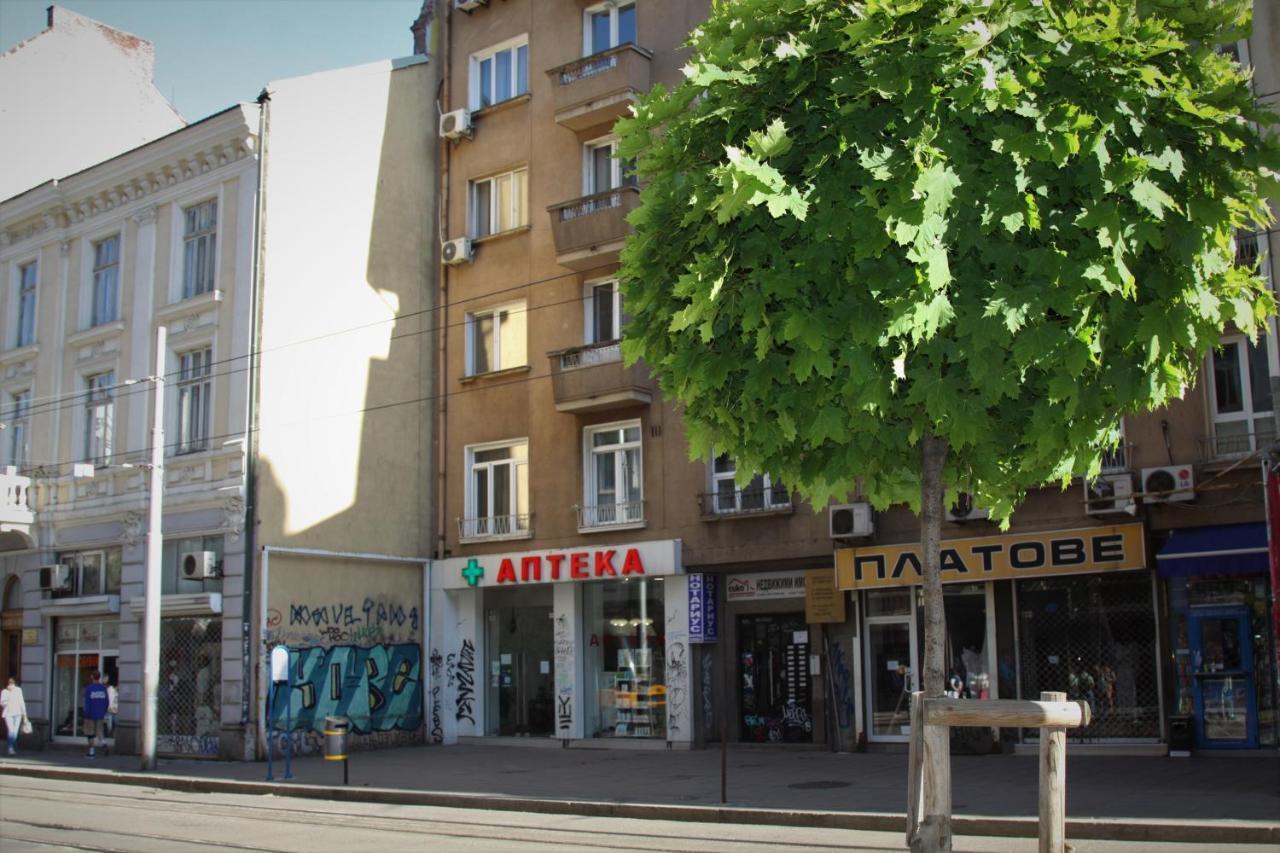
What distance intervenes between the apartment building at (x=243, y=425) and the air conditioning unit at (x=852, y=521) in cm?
1026

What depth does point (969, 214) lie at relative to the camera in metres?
7.70

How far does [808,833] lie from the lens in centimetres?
1342

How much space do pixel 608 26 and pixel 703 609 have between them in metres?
12.2

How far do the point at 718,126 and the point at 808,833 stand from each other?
793cm

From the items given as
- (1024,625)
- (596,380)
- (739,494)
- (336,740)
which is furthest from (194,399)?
(1024,625)

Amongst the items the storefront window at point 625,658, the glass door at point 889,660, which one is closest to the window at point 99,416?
the storefront window at point 625,658

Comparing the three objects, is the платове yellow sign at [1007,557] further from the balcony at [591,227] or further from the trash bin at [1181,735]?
the balcony at [591,227]

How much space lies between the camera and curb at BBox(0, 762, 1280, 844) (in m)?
12.2

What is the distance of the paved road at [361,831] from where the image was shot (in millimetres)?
12539

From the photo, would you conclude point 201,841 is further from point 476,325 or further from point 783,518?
point 476,325

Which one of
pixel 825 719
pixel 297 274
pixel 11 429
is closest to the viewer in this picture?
pixel 825 719

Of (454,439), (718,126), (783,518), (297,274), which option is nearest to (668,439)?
(783,518)

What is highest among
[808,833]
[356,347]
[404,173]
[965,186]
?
[404,173]

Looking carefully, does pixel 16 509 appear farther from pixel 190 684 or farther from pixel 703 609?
pixel 703 609
